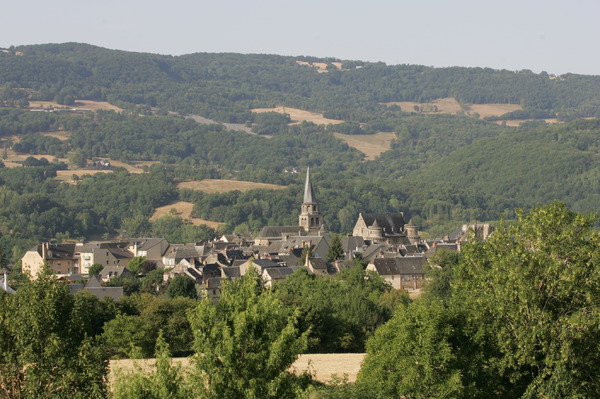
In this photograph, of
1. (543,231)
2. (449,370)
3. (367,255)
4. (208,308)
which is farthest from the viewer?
(367,255)

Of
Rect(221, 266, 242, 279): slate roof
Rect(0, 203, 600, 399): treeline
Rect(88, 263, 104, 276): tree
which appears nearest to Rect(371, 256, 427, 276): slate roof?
Rect(221, 266, 242, 279): slate roof

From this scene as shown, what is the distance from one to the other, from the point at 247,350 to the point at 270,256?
8476 centimetres

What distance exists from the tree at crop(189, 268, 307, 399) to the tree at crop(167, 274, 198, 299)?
165ft

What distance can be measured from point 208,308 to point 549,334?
11788 mm

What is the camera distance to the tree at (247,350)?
25.0 m

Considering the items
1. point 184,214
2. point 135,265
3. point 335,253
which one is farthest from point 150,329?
point 184,214

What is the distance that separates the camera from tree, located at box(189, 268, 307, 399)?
24969 millimetres

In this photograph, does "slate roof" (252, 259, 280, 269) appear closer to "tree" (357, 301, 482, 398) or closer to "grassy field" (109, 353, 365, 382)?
"grassy field" (109, 353, 365, 382)

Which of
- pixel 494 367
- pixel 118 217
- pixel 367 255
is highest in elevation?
pixel 494 367

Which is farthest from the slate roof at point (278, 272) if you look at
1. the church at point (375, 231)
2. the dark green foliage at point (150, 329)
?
the church at point (375, 231)

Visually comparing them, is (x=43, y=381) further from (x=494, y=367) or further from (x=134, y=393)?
(x=494, y=367)

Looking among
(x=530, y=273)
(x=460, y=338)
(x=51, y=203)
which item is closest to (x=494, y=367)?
(x=460, y=338)

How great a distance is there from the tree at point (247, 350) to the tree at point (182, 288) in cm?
Result: 5029

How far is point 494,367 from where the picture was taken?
32031mm
